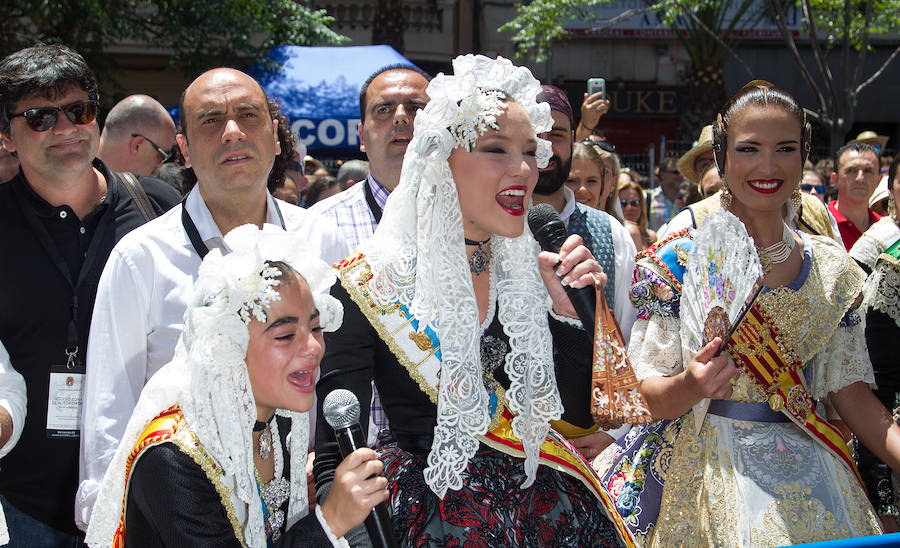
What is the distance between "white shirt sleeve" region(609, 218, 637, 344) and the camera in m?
3.55

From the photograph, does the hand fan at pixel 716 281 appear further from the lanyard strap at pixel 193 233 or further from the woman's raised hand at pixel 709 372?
the lanyard strap at pixel 193 233

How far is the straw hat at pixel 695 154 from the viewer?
5.22m

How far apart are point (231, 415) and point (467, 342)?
0.61m

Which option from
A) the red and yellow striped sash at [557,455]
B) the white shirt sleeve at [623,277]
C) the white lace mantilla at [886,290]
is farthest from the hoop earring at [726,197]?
the red and yellow striped sash at [557,455]

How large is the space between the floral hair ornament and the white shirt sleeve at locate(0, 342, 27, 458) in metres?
0.84

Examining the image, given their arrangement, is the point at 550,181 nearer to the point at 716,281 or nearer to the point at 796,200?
the point at 796,200

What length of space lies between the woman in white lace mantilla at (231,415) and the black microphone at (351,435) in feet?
0.11

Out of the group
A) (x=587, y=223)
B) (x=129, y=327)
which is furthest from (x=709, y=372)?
(x=129, y=327)

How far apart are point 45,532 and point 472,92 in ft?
6.48

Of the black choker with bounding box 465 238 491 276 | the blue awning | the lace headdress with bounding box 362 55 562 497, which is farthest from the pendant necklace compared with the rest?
the blue awning

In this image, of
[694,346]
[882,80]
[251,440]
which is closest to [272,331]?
[251,440]

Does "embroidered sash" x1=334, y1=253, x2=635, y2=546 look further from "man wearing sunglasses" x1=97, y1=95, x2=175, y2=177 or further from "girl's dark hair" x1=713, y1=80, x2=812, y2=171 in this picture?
"man wearing sunglasses" x1=97, y1=95, x2=175, y2=177

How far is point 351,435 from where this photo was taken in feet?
6.55

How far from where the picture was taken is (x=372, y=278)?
2332 millimetres
